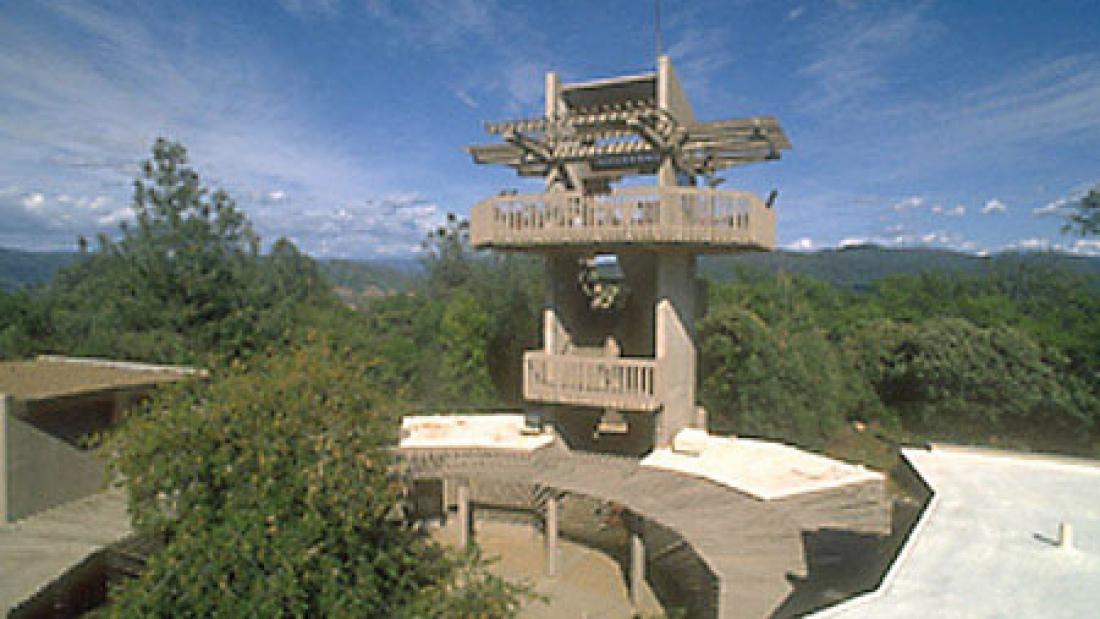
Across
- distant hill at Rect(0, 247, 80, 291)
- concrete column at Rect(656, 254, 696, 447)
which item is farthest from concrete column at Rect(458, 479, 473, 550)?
distant hill at Rect(0, 247, 80, 291)

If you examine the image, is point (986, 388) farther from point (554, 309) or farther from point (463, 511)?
point (463, 511)

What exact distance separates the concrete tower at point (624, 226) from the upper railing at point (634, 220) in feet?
0.07

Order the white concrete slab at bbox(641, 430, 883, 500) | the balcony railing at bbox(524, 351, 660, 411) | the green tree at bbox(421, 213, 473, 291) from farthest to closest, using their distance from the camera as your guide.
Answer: the green tree at bbox(421, 213, 473, 291), the balcony railing at bbox(524, 351, 660, 411), the white concrete slab at bbox(641, 430, 883, 500)

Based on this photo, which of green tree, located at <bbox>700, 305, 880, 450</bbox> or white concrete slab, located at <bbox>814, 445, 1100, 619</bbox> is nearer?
white concrete slab, located at <bbox>814, 445, 1100, 619</bbox>

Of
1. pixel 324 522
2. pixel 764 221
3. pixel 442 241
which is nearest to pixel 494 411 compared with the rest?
pixel 764 221

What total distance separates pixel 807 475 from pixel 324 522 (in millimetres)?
7989

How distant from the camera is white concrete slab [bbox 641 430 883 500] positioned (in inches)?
389

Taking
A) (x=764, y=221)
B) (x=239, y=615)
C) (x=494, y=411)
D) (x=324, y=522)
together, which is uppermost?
(x=764, y=221)

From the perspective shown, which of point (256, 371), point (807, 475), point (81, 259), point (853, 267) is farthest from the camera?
point (853, 267)

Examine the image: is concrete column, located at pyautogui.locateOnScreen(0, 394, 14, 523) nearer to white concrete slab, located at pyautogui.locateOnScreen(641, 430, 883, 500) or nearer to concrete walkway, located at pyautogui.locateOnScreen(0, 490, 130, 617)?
concrete walkway, located at pyautogui.locateOnScreen(0, 490, 130, 617)

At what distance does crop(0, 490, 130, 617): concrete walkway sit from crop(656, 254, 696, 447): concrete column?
1011 cm

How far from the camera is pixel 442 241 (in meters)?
54.2

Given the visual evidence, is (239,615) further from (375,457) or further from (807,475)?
(807,475)

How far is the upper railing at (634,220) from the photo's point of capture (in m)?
11.2
